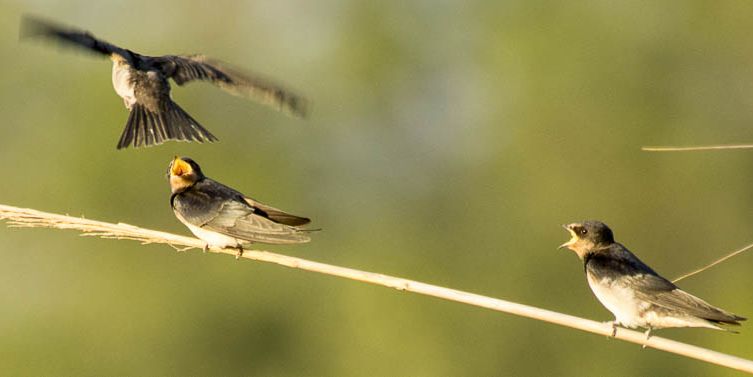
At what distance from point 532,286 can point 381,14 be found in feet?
33.8

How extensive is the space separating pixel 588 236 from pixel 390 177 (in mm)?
23211

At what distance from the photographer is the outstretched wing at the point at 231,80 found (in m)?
6.03

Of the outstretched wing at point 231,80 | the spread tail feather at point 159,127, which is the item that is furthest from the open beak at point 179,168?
the outstretched wing at point 231,80

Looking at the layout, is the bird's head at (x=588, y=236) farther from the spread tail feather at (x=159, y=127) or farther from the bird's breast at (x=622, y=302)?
the spread tail feather at (x=159, y=127)

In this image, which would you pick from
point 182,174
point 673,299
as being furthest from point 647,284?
point 182,174

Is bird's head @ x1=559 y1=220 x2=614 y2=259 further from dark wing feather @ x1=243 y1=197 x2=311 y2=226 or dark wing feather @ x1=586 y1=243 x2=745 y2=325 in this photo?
dark wing feather @ x1=243 y1=197 x2=311 y2=226

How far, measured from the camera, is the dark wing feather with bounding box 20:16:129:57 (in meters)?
5.41

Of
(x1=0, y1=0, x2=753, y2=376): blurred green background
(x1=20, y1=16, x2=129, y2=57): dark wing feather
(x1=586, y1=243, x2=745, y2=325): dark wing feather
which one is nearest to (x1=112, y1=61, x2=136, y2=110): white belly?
(x1=20, y1=16, x2=129, y2=57): dark wing feather

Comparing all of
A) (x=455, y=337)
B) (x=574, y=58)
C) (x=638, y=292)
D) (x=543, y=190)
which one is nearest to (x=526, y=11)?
(x=574, y=58)

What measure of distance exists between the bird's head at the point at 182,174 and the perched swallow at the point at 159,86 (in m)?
0.23

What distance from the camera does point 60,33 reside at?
18.9 ft

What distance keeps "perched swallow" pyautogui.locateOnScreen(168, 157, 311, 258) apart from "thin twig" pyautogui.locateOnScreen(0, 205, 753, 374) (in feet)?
1.22

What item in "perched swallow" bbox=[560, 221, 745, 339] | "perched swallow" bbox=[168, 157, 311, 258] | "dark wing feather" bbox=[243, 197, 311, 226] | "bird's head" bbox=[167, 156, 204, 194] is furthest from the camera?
"bird's head" bbox=[167, 156, 204, 194]

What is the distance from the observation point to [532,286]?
24.8m
